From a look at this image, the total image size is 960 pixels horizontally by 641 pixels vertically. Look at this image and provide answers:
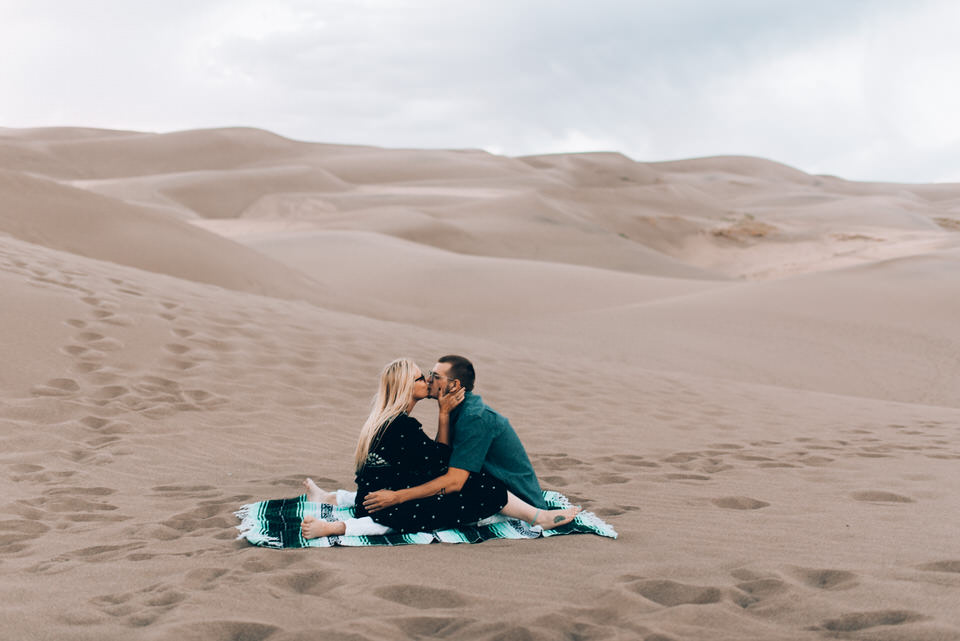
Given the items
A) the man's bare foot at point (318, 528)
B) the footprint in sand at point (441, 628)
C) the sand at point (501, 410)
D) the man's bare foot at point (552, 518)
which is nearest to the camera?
the footprint in sand at point (441, 628)

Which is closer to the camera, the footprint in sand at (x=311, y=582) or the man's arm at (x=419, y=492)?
the footprint in sand at (x=311, y=582)

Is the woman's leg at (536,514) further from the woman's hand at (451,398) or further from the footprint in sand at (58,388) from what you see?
the footprint in sand at (58,388)

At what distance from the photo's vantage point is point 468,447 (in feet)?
13.1

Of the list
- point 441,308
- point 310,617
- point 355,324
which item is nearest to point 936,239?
point 441,308

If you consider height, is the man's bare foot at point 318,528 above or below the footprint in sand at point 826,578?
below

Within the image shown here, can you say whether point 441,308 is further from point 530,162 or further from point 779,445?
point 530,162

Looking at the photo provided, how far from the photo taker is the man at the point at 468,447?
13.0ft

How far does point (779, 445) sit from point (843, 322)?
9658 millimetres

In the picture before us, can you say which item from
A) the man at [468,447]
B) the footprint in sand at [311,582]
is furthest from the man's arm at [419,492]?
the footprint in sand at [311,582]

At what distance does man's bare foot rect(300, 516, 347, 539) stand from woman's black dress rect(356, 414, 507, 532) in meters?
0.18

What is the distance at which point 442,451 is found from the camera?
4.09 metres

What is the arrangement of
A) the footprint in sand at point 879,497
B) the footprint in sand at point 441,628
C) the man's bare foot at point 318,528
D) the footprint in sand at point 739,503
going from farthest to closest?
the footprint in sand at point 879,497
the footprint in sand at point 739,503
the man's bare foot at point 318,528
the footprint in sand at point 441,628

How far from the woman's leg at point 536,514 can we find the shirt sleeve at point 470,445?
0.89 ft

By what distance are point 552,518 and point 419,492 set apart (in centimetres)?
63
